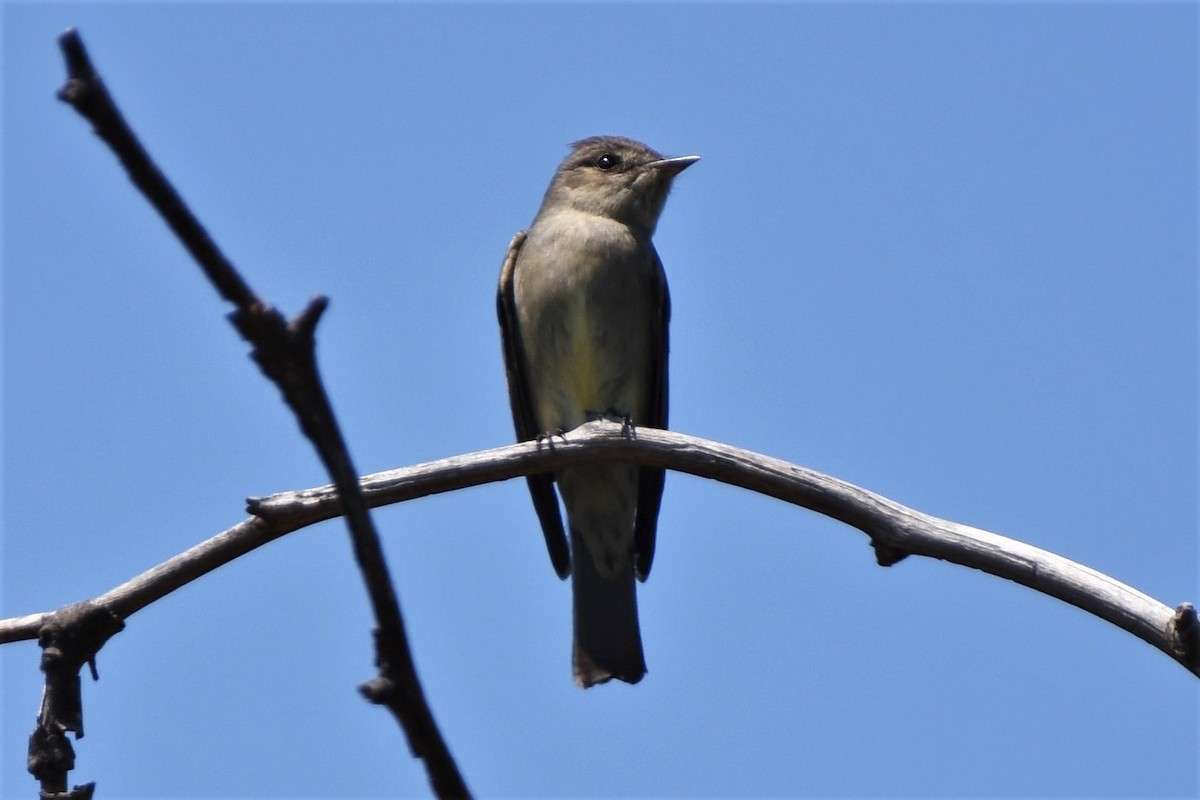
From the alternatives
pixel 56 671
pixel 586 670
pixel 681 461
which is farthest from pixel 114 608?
pixel 586 670

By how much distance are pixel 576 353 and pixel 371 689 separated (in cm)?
618

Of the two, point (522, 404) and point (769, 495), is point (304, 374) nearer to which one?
point (769, 495)

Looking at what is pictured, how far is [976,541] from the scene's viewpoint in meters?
4.04

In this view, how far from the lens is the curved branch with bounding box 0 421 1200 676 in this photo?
12.1 ft

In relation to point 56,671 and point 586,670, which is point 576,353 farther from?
point 56,671

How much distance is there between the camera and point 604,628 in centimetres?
738

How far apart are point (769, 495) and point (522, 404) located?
3.70 meters

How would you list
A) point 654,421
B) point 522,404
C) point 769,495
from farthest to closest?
point 522,404 → point 654,421 → point 769,495

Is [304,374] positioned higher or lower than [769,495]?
lower

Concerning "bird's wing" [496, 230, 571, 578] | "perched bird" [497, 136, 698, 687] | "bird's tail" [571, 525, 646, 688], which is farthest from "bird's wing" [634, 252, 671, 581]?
"bird's wing" [496, 230, 571, 578]

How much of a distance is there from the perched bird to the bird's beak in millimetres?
471

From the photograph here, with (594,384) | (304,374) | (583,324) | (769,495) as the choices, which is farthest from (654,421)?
(304,374)

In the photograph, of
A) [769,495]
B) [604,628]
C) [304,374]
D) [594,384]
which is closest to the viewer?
[304,374]

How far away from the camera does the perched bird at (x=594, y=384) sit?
7.57 metres
